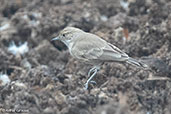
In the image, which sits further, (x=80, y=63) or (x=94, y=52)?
(x=80, y=63)

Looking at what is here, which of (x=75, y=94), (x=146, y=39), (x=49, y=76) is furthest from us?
(x=146, y=39)

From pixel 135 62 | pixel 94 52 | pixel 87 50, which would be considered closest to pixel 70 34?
pixel 87 50

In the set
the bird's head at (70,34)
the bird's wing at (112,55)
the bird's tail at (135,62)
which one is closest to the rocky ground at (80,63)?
the bird's tail at (135,62)

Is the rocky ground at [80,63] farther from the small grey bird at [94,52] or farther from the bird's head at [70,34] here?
the bird's head at [70,34]

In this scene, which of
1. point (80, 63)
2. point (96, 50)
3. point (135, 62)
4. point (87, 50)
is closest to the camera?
point (135, 62)

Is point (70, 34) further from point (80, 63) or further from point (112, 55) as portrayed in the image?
point (112, 55)

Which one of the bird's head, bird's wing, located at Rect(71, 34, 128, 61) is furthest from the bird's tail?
the bird's head

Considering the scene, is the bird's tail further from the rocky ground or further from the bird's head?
the bird's head

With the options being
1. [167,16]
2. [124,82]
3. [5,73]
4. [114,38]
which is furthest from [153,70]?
[5,73]

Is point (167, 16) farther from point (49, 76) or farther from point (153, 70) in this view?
point (49, 76)
